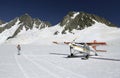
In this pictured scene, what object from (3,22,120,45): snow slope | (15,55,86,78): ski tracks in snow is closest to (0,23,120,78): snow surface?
(15,55,86,78): ski tracks in snow

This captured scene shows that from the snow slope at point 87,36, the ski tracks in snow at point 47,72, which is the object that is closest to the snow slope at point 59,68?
the ski tracks in snow at point 47,72

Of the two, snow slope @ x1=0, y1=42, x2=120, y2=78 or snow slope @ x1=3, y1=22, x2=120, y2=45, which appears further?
snow slope @ x1=3, y1=22, x2=120, y2=45

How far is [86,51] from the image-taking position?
2942 cm

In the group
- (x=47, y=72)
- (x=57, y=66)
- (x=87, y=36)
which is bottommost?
(x=47, y=72)

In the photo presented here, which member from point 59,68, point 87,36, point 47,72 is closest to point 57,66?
point 59,68

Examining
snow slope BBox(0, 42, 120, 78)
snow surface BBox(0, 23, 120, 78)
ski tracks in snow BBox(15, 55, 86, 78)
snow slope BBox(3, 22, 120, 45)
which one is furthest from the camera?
snow slope BBox(3, 22, 120, 45)

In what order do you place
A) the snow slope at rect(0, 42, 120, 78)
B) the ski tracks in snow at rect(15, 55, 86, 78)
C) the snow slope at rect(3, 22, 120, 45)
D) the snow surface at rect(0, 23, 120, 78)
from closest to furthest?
1. the ski tracks in snow at rect(15, 55, 86, 78)
2. the snow slope at rect(0, 42, 120, 78)
3. the snow surface at rect(0, 23, 120, 78)
4. the snow slope at rect(3, 22, 120, 45)

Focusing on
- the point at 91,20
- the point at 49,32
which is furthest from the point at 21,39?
the point at 91,20

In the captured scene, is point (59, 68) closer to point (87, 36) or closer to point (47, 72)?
point (47, 72)

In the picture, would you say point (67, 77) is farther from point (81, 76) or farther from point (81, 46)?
point (81, 46)

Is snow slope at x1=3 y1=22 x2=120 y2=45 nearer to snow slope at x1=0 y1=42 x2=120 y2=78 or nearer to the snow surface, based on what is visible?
the snow surface

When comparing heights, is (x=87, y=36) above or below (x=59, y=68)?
above

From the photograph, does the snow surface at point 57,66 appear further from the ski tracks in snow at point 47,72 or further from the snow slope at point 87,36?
the snow slope at point 87,36

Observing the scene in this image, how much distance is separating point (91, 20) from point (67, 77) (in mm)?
184466
